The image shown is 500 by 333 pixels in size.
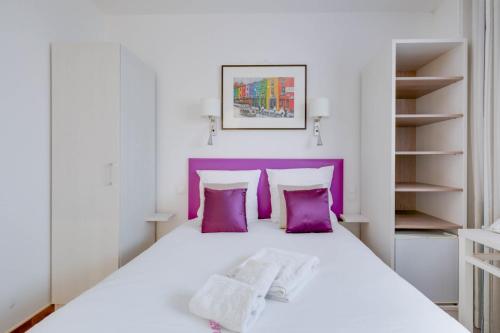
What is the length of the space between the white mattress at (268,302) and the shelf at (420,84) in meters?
1.39

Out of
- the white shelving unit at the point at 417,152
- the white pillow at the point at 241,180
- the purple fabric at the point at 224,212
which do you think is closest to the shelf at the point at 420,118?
the white shelving unit at the point at 417,152

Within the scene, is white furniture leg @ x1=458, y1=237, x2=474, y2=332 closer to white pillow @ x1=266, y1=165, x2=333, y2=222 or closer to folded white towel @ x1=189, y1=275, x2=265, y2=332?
white pillow @ x1=266, y1=165, x2=333, y2=222

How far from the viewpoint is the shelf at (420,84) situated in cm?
220

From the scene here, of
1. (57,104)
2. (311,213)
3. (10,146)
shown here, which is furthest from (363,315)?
(57,104)

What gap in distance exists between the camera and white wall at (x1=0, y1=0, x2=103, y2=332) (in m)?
1.88

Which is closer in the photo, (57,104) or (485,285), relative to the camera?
(485,285)

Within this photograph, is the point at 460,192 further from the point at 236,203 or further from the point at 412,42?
the point at 236,203

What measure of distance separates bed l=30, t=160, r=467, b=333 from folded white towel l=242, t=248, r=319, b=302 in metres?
0.04

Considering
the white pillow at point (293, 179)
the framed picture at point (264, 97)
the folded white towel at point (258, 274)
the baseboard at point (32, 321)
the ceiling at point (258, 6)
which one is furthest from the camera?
the framed picture at point (264, 97)

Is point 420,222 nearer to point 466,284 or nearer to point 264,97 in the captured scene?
point 466,284

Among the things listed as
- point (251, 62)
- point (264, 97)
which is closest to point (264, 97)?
point (264, 97)

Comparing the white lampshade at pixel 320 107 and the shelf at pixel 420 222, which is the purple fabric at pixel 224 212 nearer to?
the white lampshade at pixel 320 107

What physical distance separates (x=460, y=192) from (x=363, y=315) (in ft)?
5.43

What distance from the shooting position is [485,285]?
1959 millimetres
